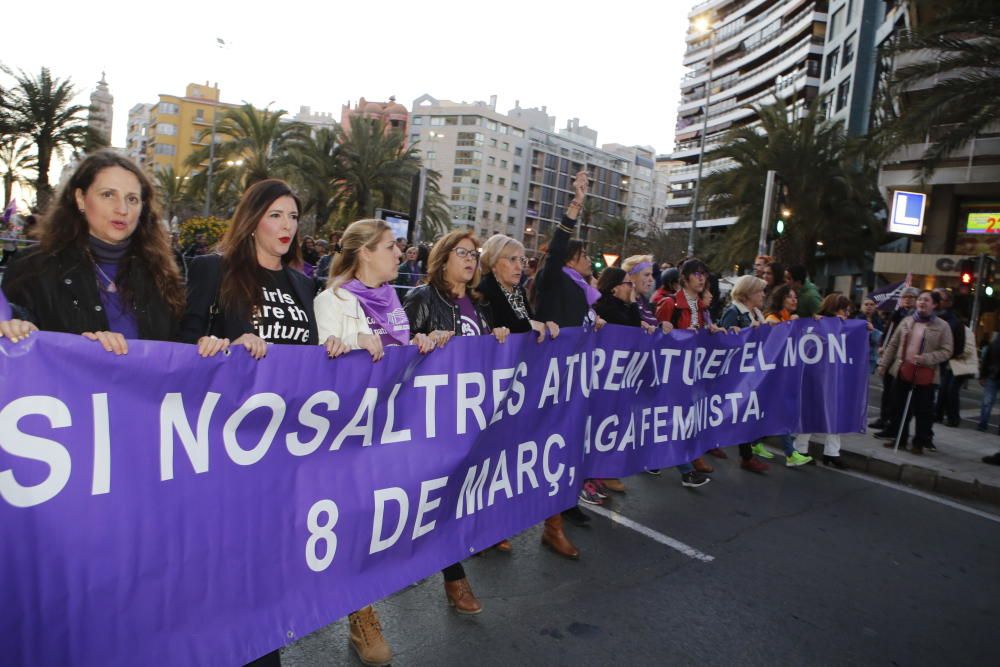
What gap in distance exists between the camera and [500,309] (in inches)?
165

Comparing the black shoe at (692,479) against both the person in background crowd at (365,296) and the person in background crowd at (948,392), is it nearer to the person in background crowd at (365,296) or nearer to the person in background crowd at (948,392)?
the person in background crowd at (365,296)

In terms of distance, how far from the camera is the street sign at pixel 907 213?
83.8ft

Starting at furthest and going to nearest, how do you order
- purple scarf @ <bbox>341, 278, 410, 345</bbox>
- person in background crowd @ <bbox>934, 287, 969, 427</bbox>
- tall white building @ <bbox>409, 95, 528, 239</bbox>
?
tall white building @ <bbox>409, 95, 528, 239</bbox> < person in background crowd @ <bbox>934, 287, 969, 427</bbox> < purple scarf @ <bbox>341, 278, 410, 345</bbox>

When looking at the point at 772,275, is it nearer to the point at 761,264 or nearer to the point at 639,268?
the point at 761,264

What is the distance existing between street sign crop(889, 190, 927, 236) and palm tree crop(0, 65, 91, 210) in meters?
30.8

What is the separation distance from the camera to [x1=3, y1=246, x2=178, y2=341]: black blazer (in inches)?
92.2

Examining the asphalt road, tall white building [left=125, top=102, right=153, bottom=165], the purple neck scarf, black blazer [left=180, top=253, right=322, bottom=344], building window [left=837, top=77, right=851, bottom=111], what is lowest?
the asphalt road

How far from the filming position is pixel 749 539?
16.0ft

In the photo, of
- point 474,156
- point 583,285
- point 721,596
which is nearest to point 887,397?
point 583,285

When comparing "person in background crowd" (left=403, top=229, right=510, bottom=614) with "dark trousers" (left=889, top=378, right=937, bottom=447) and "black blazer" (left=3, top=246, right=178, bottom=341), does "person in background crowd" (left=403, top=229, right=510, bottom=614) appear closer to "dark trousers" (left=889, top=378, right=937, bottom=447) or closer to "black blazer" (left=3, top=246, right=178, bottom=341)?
"black blazer" (left=3, top=246, right=178, bottom=341)

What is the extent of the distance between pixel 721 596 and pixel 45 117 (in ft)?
108

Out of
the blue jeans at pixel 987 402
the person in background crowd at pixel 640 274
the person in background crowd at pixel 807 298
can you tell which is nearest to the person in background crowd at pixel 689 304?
the person in background crowd at pixel 640 274

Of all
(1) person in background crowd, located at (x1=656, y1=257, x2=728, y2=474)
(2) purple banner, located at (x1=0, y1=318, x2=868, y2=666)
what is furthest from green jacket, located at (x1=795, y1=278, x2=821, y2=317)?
(2) purple banner, located at (x1=0, y1=318, x2=868, y2=666)

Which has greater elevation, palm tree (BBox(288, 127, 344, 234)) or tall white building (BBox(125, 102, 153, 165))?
tall white building (BBox(125, 102, 153, 165))
